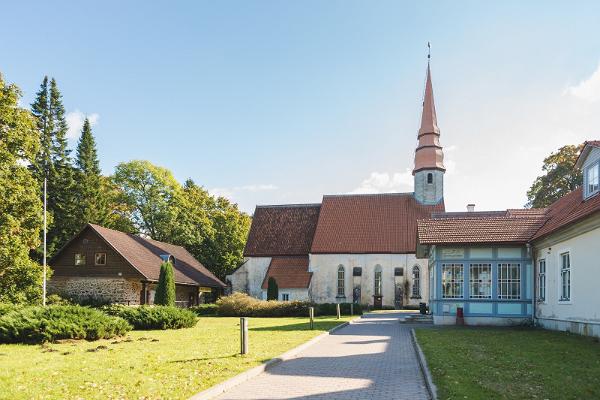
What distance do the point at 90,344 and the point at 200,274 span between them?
102 ft

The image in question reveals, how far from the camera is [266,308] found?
35.2 metres

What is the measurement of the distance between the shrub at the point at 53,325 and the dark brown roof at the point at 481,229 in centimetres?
1349

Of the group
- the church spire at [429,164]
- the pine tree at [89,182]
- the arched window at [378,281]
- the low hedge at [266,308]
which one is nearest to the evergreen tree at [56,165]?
the pine tree at [89,182]

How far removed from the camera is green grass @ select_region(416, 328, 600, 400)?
8.57 m

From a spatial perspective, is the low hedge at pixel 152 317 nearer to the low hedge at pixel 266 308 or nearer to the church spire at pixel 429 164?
the low hedge at pixel 266 308

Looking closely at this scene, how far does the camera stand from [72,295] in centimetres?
3875

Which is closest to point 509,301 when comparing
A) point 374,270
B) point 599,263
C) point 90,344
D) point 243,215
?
point 599,263

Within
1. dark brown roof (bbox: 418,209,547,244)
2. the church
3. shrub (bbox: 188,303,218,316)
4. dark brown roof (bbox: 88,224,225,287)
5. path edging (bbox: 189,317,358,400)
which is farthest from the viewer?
the church

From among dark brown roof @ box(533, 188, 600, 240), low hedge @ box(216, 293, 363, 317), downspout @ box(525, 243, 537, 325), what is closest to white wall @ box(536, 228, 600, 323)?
dark brown roof @ box(533, 188, 600, 240)

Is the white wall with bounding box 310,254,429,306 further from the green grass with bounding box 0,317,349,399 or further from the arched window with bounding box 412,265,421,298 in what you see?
the green grass with bounding box 0,317,349,399

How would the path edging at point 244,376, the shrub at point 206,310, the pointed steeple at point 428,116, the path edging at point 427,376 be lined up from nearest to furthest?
the path edging at point 244,376
the path edging at point 427,376
the shrub at point 206,310
the pointed steeple at point 428,116

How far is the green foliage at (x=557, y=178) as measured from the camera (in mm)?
42750

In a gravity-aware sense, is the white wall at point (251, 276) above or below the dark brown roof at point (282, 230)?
below

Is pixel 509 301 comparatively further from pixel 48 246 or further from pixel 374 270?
pixel 48 246
